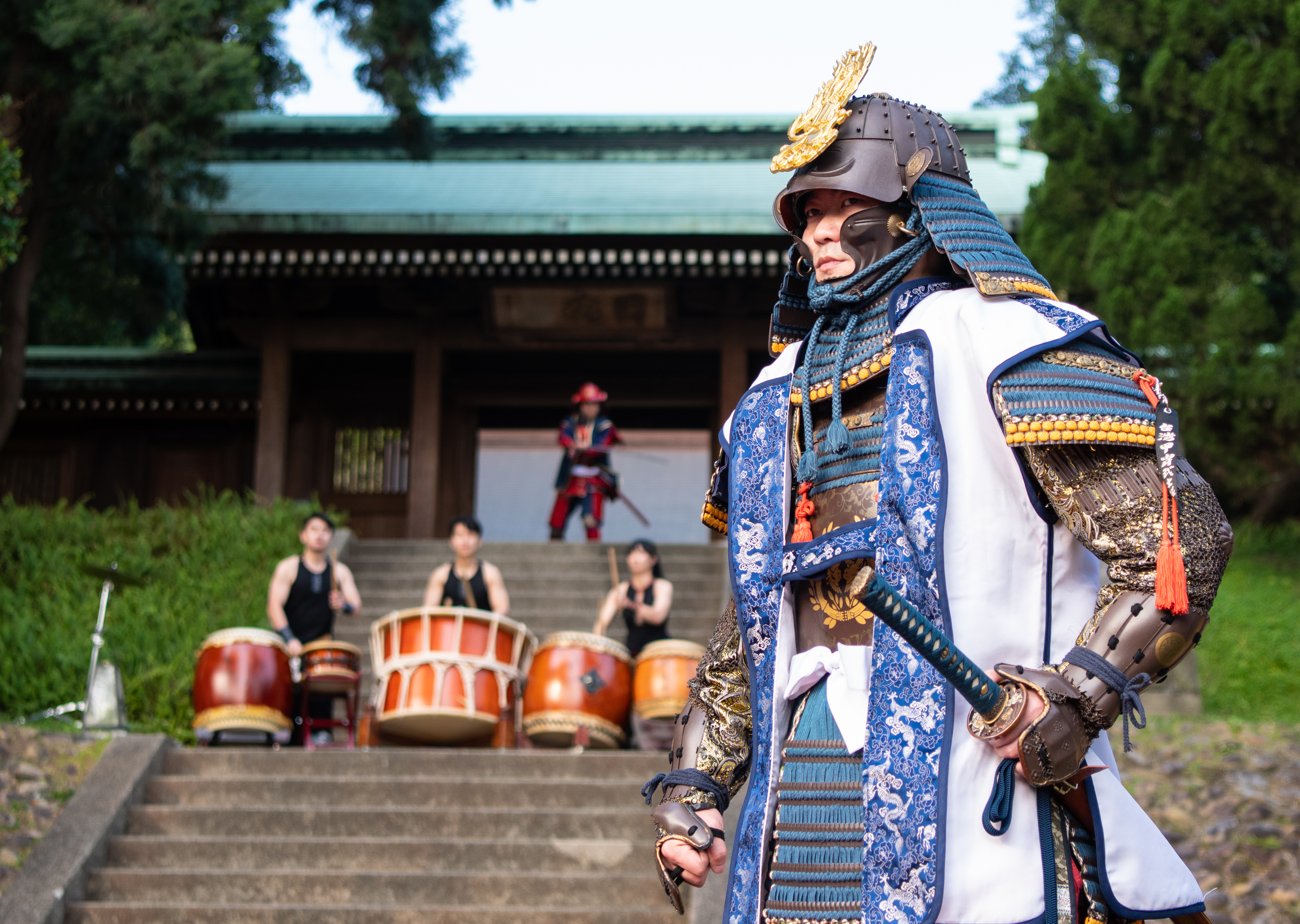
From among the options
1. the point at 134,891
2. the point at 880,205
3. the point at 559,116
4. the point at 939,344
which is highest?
the point at 559,116

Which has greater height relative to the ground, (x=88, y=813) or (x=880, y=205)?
(x=880, y=205)

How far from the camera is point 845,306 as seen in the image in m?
2.46

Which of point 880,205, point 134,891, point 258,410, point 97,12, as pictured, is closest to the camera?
point 880,205

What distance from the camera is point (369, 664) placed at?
1035cm

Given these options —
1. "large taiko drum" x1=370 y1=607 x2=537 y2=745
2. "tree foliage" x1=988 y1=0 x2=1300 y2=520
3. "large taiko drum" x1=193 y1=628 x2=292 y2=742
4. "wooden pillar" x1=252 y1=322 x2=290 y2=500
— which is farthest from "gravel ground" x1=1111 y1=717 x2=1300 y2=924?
"wooden pillar" x1=252 y1=322 x2=290 y2=500

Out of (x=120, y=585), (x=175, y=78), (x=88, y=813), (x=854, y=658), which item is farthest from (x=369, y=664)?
(x=854, y=658)

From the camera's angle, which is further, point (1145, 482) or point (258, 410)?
point (258, 410)

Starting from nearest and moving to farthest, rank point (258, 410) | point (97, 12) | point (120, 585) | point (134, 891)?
point (134, 891) → point (120, 585) → point (97, 12) → point (258, 410)

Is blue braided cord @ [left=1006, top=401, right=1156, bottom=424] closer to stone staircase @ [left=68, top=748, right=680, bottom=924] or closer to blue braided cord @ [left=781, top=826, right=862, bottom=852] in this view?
blue braided cord @ [left=781, top=826, right=862, bottom=852]

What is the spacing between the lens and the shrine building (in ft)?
44.7

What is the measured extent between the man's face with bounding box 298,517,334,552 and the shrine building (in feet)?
15.9

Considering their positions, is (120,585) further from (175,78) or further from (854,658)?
(854,658)

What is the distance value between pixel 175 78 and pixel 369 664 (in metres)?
4.96

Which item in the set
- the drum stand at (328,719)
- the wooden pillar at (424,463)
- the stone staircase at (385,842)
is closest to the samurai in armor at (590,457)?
the wooden pillar at (424,463)
